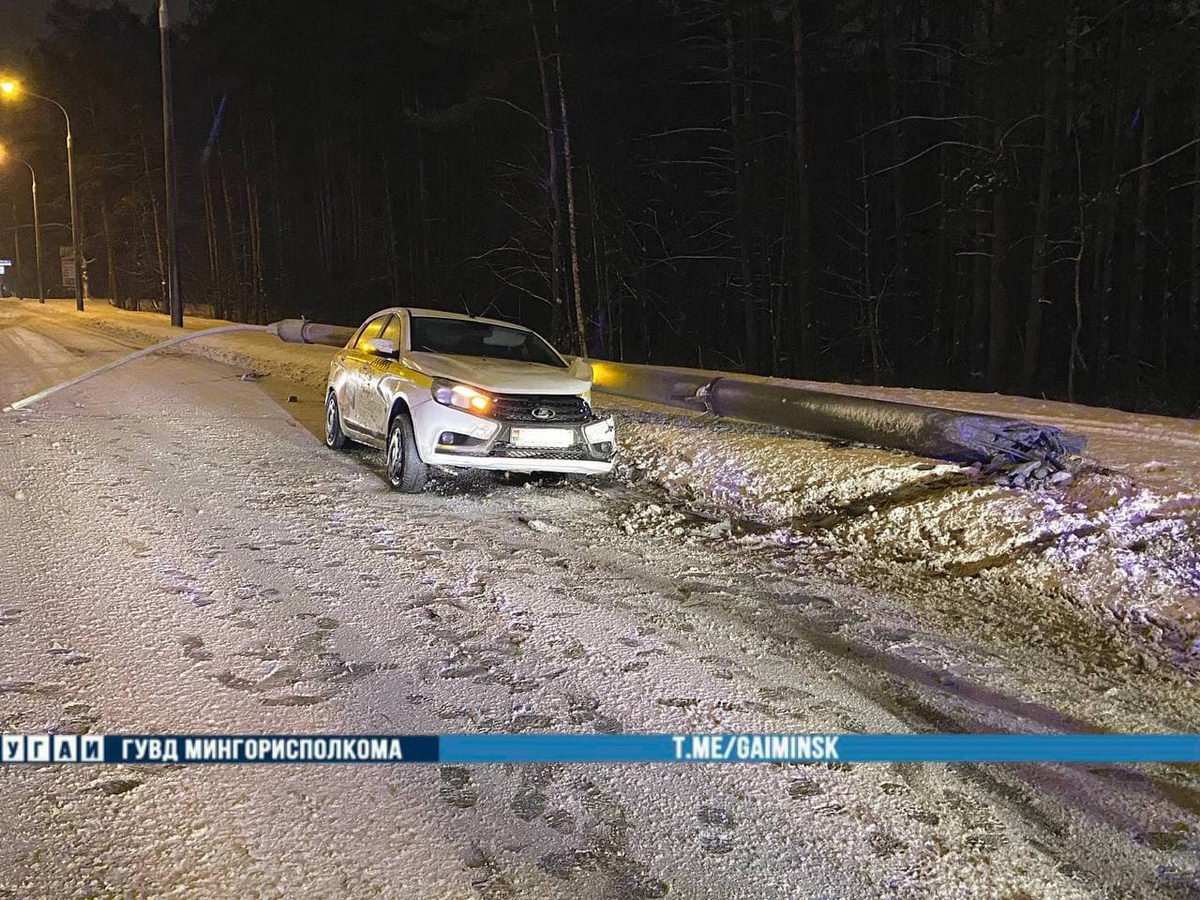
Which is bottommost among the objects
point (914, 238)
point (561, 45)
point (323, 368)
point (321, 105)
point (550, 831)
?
point (550, 831)

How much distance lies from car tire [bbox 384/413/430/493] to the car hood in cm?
55

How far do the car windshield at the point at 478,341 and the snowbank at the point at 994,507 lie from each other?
5.01 ft

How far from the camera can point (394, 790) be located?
3633mm

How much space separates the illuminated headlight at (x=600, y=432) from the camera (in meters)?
8.52

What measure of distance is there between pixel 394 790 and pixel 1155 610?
447 centimetres

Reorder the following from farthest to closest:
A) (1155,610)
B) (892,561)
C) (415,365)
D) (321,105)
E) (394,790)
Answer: (321,105), (415,365), (892,561), (1155,610), (394,790)

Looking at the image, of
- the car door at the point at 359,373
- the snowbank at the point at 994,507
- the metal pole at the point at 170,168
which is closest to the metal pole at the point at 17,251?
the metal pole at the point at 170,168

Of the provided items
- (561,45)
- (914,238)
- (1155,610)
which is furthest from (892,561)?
(914,238)

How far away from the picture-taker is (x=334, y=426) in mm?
10562

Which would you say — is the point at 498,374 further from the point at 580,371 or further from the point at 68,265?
the point at 68,265

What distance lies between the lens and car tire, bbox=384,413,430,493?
27.8ft

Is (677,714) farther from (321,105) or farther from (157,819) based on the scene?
(321,105)

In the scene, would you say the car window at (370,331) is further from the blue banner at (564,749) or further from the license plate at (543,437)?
the blue banner at (564,749)

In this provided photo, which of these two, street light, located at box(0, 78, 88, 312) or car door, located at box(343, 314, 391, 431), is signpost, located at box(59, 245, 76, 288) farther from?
car door, located at box(343, 314, 391, 431)
